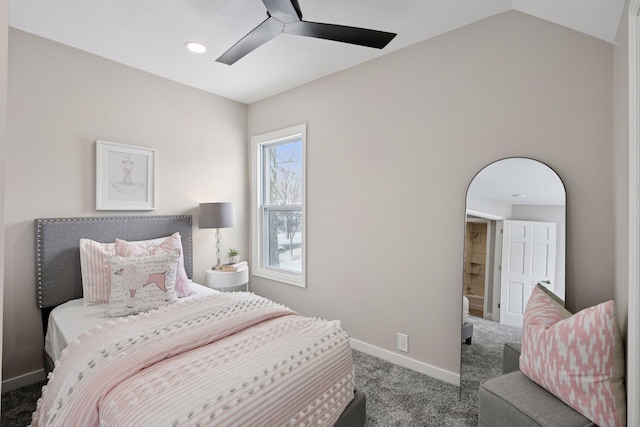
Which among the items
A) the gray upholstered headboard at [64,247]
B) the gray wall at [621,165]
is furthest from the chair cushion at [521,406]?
the gray upholstered headboard at [64,247]

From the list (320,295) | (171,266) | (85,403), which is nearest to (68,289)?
(171,266)

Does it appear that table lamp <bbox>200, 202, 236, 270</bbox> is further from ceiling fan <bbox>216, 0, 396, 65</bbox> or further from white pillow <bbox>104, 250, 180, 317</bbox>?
ceiling fan <bbox>216, 0, 396, 65</bbox>

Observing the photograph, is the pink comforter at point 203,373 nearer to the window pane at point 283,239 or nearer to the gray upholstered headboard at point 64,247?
the gray upholstered headboard at point 64,247

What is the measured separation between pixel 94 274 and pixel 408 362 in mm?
2571

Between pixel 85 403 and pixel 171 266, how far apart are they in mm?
1119

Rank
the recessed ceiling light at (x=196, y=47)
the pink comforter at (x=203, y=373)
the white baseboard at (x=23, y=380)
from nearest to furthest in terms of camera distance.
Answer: the pink comforter at (x=203, y=373) < the white baseboard at (x=23, y=380) < the recessed ceiling light at (x=196, y=47)

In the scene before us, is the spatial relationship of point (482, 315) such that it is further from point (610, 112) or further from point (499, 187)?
→ point (610, 112)

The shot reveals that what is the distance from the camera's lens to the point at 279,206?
3740mm

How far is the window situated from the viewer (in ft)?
11.6

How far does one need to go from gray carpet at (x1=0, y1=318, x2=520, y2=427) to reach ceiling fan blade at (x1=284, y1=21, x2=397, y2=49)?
196 centimetres

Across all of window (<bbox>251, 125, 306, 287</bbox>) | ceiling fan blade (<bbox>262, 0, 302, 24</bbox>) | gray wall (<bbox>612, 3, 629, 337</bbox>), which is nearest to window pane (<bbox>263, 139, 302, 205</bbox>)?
window (<bbox>251, 125, 306, 287</bbox>)

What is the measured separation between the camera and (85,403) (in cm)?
136

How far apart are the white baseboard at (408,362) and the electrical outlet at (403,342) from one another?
0.07m

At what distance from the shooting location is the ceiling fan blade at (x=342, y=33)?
182cm
